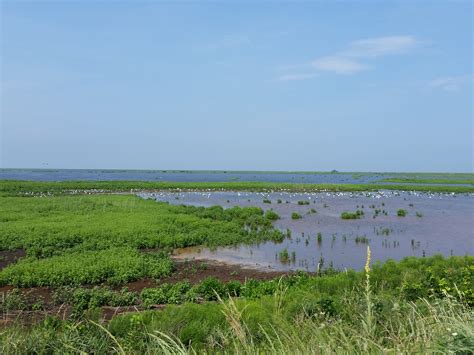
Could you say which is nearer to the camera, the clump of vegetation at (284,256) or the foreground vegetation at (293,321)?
the foreground vegetation at (293,321)

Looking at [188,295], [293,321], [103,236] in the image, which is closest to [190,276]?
[188,295]

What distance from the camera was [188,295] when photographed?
36.2 ft

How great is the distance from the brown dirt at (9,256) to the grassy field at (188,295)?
14cm

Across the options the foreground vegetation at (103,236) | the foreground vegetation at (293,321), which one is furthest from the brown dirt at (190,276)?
the foreground vegetation at (293,321)

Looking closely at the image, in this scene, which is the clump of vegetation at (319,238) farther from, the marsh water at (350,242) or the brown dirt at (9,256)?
the brown dirt at (9,256)

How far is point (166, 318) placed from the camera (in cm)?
682

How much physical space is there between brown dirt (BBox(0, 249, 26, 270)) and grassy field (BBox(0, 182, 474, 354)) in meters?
0.14

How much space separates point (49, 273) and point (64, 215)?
43.2 feet

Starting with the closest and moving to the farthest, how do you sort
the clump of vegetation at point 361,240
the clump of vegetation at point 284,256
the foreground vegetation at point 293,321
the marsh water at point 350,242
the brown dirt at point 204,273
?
the foreground vegetation at point 293,321 → the brown dirt at point 204,273 → the clump of vegetation at point 284,256 → the marsh water at point 350,242 → the clump of vegetation at point 361,240

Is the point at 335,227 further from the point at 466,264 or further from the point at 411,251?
the point at 466,264

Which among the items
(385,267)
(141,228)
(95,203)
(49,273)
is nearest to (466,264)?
(385,267)

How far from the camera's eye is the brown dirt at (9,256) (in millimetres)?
15691

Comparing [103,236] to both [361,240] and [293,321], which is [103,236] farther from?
[293,321]

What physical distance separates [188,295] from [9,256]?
9913 mm
